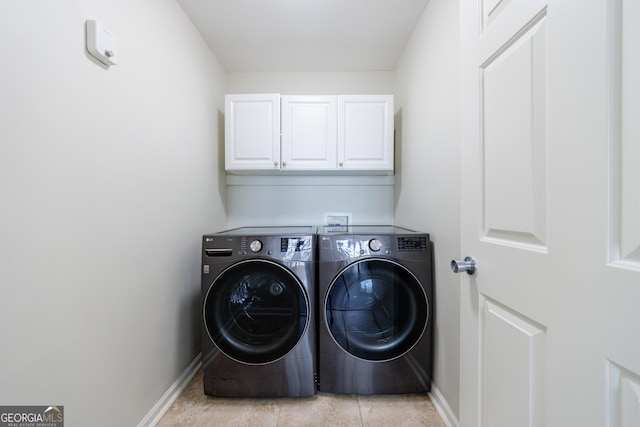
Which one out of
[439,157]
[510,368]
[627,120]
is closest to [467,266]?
[510,368]

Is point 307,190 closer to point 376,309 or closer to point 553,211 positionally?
point 376,309

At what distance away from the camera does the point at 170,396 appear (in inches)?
55.1

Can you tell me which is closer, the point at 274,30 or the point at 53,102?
the point at 53,102

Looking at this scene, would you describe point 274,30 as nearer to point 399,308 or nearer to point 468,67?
point 468,67

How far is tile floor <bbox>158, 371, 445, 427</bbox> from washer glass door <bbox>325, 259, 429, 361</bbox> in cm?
26

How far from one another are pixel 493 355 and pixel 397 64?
219 cm

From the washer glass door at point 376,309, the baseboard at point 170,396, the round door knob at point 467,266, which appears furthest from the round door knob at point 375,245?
the baseboard at point 170,396

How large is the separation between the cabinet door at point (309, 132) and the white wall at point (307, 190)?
0.37 meters

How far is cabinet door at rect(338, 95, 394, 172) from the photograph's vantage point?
189 centimetres

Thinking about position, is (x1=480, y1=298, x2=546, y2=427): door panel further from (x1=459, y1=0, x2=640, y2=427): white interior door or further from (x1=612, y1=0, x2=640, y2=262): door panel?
(x1=612, y1=0, x2=640, y2=262): door panel

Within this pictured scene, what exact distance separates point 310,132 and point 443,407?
6.12 ft

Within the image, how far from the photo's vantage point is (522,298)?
626 mm

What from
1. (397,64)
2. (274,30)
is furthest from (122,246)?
(397,64)

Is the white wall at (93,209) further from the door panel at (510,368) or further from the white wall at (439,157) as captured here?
the white wall at (439,157)
